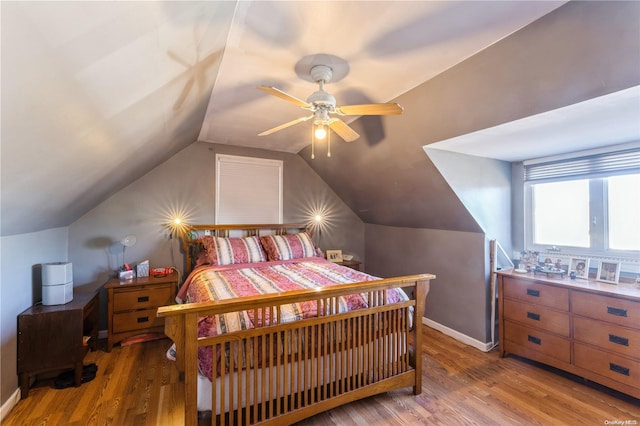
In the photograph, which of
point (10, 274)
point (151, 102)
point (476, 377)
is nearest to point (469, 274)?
point (476, 377)

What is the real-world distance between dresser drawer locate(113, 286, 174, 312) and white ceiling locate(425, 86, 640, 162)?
10.2 ft

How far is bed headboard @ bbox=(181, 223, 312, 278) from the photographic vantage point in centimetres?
347

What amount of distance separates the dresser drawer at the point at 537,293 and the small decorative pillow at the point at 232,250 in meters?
2.64

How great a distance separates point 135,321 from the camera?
285cm

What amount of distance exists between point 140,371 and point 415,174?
10.6 ft

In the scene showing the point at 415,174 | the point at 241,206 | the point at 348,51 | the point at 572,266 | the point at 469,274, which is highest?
the point at 348,51

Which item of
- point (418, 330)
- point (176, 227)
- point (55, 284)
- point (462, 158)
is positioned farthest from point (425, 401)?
point (176, 227)

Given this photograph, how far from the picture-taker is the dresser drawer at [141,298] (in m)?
2.78

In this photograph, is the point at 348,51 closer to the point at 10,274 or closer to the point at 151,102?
the point at 151,102

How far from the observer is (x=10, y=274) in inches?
77.0

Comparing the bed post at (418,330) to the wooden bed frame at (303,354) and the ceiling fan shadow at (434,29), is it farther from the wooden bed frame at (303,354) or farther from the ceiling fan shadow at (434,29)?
the ceiling fan shadow at (434,29)

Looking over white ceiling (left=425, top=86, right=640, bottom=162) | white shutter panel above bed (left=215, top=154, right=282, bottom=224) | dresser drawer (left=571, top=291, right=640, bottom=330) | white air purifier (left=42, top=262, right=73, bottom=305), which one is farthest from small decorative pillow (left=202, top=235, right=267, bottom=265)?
dresser drawer (left=571, top=291, right=640, bottom=330)

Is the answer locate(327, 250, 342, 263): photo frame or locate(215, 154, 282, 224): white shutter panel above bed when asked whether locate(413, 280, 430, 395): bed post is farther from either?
locate(215, 154, 282, 224): white shutter panel above bed

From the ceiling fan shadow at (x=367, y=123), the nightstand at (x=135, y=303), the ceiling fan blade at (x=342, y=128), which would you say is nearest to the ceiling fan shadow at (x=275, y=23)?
the ceiling fan blade at (x=342, y=128)
